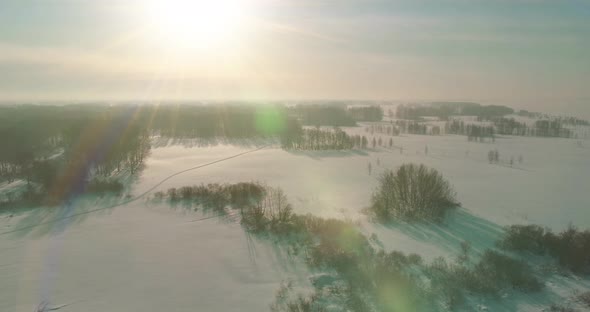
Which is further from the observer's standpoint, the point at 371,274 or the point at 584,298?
the point at 371,274

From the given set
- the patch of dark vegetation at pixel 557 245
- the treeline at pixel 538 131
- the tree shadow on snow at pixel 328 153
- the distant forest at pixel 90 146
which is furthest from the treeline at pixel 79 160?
the treeline at pixel 538 131

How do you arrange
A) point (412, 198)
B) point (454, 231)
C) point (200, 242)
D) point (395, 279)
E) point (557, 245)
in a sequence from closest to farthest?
point (395, 279) → point (557, 245) → point (200, 242) → point (454, 231) → point (412, 198)

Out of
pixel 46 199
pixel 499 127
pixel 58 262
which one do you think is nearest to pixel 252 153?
pixel 46 199

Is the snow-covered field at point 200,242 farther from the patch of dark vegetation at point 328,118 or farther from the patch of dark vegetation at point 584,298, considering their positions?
the patch of dark vegetation at point 328,118

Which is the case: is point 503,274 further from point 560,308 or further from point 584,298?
point 584,298

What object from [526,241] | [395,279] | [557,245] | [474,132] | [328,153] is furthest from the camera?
[474,132]

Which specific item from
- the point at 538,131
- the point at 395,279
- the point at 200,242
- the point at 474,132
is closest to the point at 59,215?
the point at 200,242

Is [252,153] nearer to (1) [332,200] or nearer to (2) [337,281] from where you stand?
(1) [332,200]
